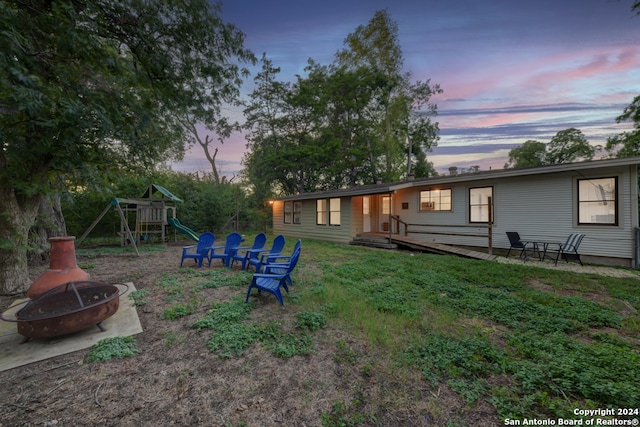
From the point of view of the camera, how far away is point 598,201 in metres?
7.28

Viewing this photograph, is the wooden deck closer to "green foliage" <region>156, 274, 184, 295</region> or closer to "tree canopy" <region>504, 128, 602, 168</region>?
"green foliage" <region>156, 274, 184, 295</region>

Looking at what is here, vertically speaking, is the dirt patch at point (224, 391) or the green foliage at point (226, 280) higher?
the green foliage at point (226, 280)

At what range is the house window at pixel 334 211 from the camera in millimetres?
12336

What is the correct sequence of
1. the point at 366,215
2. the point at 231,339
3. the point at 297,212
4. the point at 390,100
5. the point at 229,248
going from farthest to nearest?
1. the point at 390,100
2. the point at 297,212
3. the point at 366,215
4. the point at 229,248
5. the point at 231,339

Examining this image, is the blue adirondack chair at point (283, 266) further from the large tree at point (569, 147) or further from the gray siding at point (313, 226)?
the large tree at point (569, 147)

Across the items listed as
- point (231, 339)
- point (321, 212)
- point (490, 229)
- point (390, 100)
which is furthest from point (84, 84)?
point (390, 100)

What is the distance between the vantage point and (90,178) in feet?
16.0

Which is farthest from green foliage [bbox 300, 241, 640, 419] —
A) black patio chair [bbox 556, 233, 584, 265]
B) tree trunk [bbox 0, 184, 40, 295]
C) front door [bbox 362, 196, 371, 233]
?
front door [bbox 362, 196, 371, 233]

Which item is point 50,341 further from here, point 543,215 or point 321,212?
point 543,215

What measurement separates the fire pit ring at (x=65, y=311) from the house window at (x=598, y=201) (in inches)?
462

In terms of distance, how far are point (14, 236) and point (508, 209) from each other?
42.9 ft

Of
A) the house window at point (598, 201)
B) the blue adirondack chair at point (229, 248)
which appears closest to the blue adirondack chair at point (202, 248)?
the blue adirondack chair at point (229, 248)

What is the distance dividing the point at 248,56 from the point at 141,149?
4085 mm

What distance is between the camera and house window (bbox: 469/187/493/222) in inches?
367
